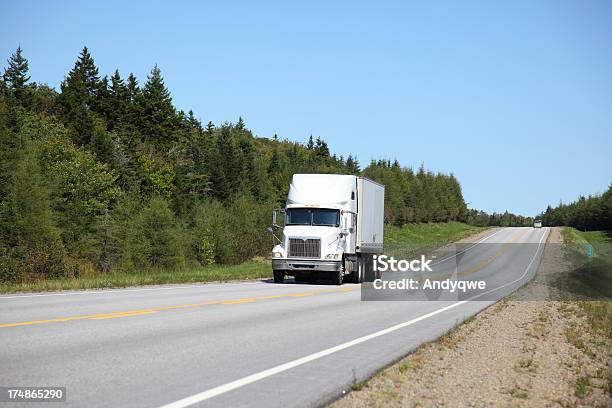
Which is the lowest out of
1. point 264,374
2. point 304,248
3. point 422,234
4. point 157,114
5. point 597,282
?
point 597,282

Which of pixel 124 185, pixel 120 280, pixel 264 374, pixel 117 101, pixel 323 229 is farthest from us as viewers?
pixel 117 101

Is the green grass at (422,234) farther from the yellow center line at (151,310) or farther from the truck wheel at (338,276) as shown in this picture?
the yellow center line at (151,310)

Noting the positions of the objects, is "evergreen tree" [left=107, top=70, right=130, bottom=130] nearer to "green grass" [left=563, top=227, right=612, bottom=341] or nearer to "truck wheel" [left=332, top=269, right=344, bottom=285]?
"green grass" [left=563, top=227, right=612, bottom=341]

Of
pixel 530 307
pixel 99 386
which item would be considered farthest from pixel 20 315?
pixel 530 307

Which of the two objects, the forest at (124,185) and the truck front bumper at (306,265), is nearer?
the truck front bumper at (306,265)

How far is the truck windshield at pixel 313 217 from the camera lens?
90.6ft

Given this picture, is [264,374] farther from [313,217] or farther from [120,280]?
[313,217]

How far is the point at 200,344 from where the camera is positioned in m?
9.71

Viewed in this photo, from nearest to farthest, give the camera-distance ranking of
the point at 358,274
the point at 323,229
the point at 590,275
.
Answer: the point at 323,229, the point at 358,274, the point at 590,275

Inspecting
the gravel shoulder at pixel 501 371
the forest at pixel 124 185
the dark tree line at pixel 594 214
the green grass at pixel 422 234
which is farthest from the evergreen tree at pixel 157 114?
the gravel shoulder at pixel 501 371

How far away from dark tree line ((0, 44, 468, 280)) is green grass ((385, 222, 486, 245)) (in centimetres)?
307

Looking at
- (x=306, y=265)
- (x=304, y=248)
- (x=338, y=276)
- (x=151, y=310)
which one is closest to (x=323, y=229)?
(x=304, y=248)

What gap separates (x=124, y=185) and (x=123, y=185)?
204 mm

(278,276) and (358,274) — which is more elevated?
(358,274)
